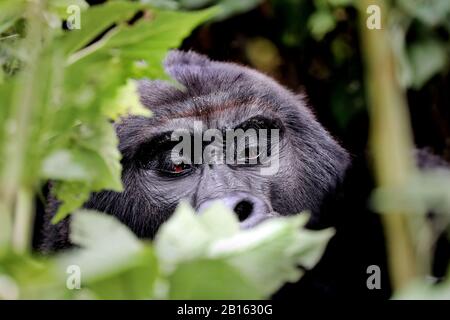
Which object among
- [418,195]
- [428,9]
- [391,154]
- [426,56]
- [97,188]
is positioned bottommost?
[97,188]

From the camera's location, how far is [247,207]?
2.64 metres

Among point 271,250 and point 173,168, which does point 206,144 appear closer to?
point 173,168

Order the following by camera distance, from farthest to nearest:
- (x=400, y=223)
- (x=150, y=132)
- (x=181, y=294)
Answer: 1. (x=400, y=223)
2. (x=150, y=132)
3. (x=181, y=294)

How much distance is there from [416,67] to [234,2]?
43.2 inches

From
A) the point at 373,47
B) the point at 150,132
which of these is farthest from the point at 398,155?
the point at 150,132

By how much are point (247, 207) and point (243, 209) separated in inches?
0.8

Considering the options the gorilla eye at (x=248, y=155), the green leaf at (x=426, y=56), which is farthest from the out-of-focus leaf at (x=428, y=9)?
the gorilla eye at (x=248, y=155)

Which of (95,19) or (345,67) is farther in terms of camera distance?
(345,67)

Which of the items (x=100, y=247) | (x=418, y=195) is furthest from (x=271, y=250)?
(x=418, y=195)

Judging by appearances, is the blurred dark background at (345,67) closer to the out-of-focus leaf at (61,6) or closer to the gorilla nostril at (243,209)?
the gorilla nostril at (243,209)

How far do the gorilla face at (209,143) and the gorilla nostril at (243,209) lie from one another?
143 millimetres

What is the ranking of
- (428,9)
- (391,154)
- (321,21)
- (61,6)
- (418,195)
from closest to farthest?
1. (61,6)
2. (418,195)
3. (391,154)
4. (428,9)
5. (321,21)

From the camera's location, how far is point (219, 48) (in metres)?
5.42
